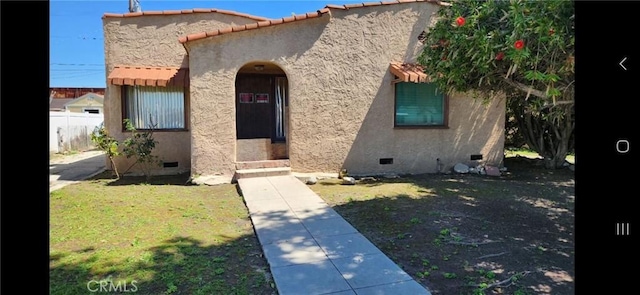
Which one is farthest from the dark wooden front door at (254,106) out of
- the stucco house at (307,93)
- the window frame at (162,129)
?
the window frame at (162,129)

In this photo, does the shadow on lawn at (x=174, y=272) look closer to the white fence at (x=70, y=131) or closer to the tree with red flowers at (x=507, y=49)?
the tree with red flowers at (x=507, y=49)

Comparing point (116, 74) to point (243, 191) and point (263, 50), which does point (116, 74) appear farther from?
point (243, 191)

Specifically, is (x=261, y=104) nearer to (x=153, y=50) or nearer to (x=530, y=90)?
(x=153, y=50)

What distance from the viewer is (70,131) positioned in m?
19.7

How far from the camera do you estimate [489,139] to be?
11.5m

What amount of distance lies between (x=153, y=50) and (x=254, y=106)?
3.62 metres

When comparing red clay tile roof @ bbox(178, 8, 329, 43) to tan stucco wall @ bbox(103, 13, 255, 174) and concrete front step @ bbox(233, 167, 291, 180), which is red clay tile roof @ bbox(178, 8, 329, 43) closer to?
tan stucco wall @ bbox(103, 13, 255, 174)

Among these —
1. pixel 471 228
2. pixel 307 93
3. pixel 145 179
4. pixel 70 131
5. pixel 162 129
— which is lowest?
pixel 471 228

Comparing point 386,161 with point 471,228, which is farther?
point 386,161

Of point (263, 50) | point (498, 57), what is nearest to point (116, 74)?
point (263, 50)

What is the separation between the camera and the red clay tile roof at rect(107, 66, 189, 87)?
9781 mm

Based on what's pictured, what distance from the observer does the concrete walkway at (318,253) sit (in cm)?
378

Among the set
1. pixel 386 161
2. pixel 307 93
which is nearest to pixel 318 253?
pixel 307 93
